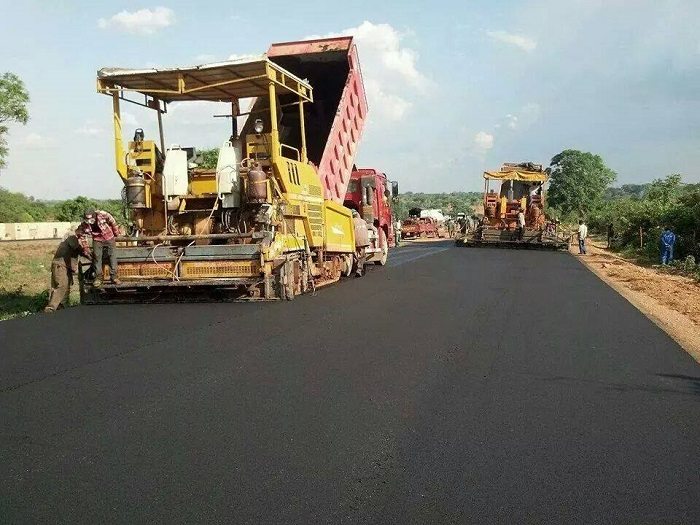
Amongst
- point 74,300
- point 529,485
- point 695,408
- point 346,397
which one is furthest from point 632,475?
point 74,300

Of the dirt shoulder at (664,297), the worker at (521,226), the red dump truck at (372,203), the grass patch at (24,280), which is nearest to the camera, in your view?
the dirt shoulder at (664,297)

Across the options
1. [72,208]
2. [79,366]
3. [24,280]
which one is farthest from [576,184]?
[79,366]

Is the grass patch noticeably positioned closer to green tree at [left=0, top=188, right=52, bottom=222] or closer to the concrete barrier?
the concrete barrier

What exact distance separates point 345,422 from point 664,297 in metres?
9.08

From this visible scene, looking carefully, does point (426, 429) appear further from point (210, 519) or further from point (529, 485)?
point (210, 519)

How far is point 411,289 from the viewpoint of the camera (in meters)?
10.6

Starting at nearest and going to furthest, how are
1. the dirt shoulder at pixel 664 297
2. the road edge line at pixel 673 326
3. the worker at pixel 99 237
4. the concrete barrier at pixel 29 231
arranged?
the road edge line at pixel 673 326 < the dirt shoulder at pixel 664 297 < the worker at pixel 99 237 < the concrete barrier at pixel 29 231

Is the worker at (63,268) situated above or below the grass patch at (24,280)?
above

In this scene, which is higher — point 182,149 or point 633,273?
point 182,149

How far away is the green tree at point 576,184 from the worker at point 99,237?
5365cm

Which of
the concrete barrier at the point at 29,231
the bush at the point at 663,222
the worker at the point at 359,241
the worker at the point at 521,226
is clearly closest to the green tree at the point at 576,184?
the bush at the point at 663,222

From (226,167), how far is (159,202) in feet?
Answer: 3.94

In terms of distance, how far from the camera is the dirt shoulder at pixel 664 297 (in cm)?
739

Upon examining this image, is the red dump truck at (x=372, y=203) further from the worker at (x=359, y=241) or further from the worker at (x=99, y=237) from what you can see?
the worker at (x=99, y=237)
